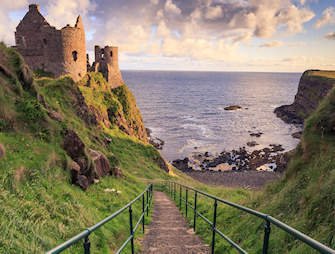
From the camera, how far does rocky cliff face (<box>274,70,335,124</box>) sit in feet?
310

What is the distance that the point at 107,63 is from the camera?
1790 inches

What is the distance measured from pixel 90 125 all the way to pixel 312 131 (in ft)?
58.6

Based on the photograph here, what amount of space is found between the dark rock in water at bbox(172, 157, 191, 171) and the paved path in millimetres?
38013

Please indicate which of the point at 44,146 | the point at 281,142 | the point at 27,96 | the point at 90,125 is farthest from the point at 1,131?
the point at 281,142

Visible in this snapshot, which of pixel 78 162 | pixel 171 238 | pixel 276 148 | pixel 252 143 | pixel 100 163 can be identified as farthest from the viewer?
pixel 252 143

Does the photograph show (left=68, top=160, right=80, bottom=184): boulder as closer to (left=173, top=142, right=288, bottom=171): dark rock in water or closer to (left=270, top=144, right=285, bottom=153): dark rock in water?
(left=173, top=142, right=288, bottom=171): dark rock in water

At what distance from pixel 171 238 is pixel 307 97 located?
109m

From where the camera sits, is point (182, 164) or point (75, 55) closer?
point (75, 55)

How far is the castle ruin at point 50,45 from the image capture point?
32.7 meters

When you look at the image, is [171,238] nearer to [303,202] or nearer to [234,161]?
[303,202]

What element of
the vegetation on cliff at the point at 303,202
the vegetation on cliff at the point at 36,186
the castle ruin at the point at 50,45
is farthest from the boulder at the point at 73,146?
the castle ruin at the point at 50,45

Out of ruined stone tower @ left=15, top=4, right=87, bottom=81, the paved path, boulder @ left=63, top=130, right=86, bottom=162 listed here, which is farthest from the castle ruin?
the paved path

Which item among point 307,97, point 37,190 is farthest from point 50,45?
point 307,97

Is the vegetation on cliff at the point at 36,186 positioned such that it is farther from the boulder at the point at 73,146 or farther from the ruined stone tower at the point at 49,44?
the ruined stone tower at the point at 49,44
